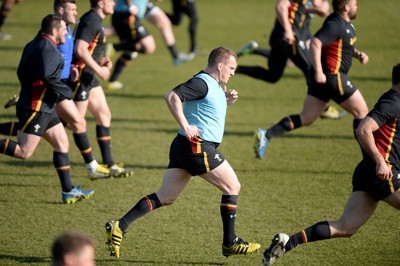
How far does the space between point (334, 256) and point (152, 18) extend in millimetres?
9345

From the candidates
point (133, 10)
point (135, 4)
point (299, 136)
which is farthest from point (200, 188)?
point (135, 4)

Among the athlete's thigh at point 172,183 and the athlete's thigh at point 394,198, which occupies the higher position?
the athlete's thigh at point 394,198

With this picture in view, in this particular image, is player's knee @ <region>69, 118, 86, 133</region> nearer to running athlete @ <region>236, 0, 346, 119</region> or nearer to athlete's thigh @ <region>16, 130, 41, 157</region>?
athlete's thigh @ <region>16, 130, 41, 157</region>

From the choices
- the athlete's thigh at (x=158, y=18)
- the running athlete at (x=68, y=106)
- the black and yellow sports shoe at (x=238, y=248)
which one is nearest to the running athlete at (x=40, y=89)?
the running athlete at (x=68, y=106)

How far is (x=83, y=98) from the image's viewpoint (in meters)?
9.43

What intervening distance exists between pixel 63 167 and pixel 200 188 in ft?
6.01

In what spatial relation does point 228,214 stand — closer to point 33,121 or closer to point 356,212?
point 356,212

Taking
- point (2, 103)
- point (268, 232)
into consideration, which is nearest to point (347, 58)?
point (268, 232)

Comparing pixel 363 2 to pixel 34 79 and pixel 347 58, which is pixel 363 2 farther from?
pixel 34 79

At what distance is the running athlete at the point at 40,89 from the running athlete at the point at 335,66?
331 centimetres

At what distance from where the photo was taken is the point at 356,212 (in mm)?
6441

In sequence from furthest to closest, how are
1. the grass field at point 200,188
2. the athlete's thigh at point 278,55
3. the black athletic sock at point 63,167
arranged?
the athlete's thigh at point 278,55 < the black athletic sock at point 63,167 < the grass field at point 200,188

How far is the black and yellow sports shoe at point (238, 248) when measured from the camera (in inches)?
270

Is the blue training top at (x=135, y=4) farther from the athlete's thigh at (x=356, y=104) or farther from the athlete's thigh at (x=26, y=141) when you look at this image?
the athlete's thigh at (x=26, y=141)
